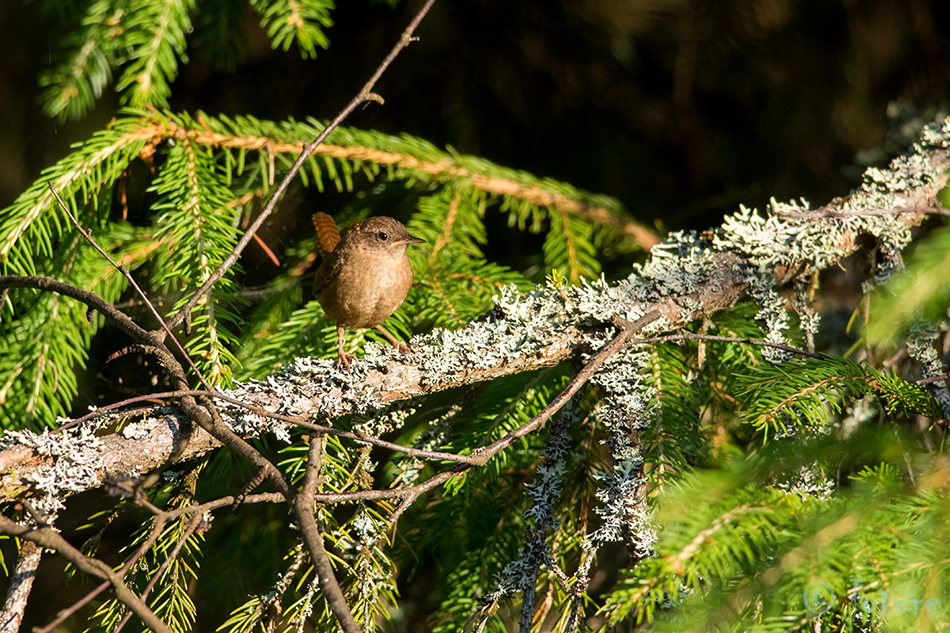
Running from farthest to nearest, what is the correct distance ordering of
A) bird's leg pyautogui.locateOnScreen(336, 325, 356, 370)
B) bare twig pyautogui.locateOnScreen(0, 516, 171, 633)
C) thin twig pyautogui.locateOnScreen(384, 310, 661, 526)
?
bird's leg pyautogui.locateOnScreen(336, 325, 356, 370) < thin twig pyautogui.locateOnScreen(384, 310, 661, 526) < bare twig pyautogui.locateOnScreen(0, 516, 171, 633)

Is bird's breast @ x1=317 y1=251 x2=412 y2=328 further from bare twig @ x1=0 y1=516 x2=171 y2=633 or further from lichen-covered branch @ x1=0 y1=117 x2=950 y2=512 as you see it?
bare twig @ x1=0 y1=516 x2=171 y2=633

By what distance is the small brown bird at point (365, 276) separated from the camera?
87.8 inches

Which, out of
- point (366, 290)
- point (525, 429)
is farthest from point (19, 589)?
point (366, 290)

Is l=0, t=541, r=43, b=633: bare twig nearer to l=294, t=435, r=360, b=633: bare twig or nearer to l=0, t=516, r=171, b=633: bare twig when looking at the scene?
l=0, t=516, r=171, b=633: bare twig

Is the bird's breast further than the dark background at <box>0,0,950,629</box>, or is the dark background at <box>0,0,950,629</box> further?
the dark background at <box>0,0,950,629</box>

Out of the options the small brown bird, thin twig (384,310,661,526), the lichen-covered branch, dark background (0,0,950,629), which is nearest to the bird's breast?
the small brown bird

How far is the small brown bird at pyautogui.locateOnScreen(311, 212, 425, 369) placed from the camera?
7.32 ft

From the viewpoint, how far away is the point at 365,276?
2209mm

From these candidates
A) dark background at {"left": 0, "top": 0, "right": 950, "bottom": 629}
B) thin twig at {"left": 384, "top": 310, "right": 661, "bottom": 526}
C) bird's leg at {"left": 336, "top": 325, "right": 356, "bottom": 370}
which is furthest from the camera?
dark background at {"left": 0, "top": 0, "right": 950, "bottom": 629}

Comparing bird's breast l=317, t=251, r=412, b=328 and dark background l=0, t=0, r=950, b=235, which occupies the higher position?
dark background l=0, t=0, r=950, b=235

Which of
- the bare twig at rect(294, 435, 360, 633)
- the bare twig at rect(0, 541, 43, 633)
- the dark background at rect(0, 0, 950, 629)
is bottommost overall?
the bare twig at rect(0, 541, 43, 633)

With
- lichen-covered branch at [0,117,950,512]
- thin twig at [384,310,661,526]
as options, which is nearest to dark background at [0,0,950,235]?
lichen-covered branch at [0,117,950,512]

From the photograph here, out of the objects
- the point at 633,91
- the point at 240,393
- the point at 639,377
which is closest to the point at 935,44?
the point at 633,91

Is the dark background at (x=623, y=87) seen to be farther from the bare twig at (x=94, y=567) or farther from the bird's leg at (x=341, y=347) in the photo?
the bare twig at (x=94, y=567)
